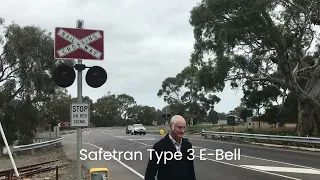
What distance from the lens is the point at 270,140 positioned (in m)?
28.7

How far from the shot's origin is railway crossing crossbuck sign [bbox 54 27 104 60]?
666 centimetres

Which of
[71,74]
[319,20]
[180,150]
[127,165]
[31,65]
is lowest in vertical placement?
[127,165]

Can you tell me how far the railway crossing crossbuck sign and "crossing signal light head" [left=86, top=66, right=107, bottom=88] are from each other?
0.19 metres

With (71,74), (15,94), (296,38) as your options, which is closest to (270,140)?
(296,38)

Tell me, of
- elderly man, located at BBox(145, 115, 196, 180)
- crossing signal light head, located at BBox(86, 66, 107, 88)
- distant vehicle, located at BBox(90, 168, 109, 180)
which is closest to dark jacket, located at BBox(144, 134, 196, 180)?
elderly man, located at BBox(145, 115, 196, 180)

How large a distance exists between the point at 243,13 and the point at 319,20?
5590 millimetres

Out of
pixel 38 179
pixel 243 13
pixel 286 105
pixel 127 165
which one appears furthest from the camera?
pixel 286 105

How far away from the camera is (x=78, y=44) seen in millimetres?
6730

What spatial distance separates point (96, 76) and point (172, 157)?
8.00 ft

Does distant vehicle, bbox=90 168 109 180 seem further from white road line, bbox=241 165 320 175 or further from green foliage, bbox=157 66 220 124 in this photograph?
green foliage, bbox=157 66 220 124

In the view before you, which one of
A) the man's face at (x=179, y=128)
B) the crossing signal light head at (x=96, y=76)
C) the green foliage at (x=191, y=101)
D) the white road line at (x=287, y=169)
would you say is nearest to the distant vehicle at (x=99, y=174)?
the crossing signal light head at (x=96, y=76)

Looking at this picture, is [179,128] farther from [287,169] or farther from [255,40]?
[255,40]

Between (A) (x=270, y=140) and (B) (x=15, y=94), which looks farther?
(B) (x=15, y=94)

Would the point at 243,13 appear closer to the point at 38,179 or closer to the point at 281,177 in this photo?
the point at 281,177
